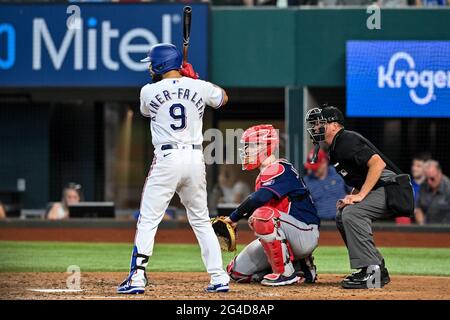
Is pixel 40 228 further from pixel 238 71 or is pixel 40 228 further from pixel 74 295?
pixel 74 295

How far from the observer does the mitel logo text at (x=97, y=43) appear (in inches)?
603

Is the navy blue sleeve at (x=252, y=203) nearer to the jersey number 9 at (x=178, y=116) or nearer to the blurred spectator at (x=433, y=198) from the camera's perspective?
the jersey number 9 at (x=178, y=116)

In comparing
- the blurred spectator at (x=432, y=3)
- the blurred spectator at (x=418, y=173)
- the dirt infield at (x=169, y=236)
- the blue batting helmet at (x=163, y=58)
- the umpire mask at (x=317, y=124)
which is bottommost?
the dirt infield at (x=169, y=236)

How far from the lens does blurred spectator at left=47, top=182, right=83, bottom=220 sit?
14.9 metres

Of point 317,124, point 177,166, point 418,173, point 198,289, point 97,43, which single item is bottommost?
point 198,289

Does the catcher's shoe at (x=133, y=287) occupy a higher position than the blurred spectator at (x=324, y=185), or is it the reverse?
the blurred spectator at (x=324, y=185)

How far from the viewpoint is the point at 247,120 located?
673 inches

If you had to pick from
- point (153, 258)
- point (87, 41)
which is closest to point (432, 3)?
point (87, 41)

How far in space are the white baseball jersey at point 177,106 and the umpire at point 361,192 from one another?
97 cm

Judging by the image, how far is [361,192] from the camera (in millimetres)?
7469

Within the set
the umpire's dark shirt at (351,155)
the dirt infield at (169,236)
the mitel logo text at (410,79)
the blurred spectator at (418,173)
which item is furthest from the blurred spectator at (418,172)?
the umpire's dark shirt at (351,155)

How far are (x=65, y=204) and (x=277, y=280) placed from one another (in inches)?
310

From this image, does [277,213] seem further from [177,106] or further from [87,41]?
[87,41]

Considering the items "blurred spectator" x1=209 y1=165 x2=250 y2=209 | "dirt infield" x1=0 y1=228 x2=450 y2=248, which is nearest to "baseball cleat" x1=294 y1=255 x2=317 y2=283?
"dirt infield" x1=0 y1=228 x2=450 y2=248
